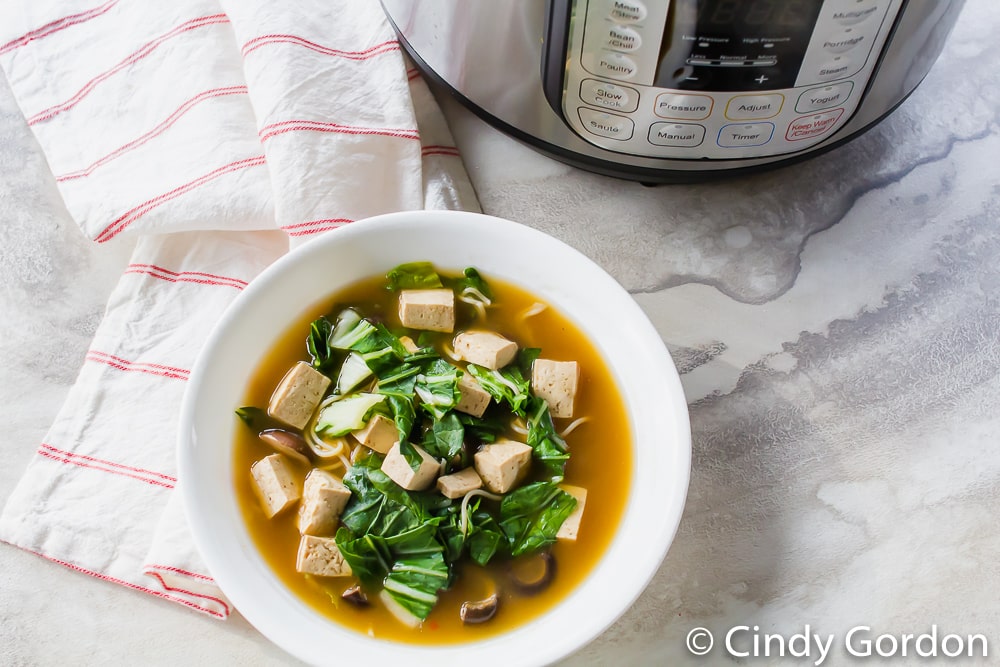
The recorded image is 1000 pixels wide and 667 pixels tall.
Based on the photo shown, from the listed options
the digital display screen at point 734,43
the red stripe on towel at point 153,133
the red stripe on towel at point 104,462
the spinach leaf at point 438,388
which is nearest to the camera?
the digital display screen at point 734,43

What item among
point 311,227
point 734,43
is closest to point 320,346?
point 311,227

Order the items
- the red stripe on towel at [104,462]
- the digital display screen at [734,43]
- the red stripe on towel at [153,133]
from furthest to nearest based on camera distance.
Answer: the red stripe on towel at [153,133], the red stripe on towel at [104,462], the digital display screen at [734,43]

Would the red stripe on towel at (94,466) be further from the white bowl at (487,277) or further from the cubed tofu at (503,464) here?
the cubed tofu at (503,464)

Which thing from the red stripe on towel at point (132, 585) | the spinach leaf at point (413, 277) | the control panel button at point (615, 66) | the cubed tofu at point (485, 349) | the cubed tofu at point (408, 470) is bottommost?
the red stripe on towel at point (132, 585)

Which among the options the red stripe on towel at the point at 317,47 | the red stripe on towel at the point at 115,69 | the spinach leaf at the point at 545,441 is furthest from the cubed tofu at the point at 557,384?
the red stripe on towel at the point at 115,69

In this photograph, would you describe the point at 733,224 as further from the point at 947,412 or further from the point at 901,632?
the point at 901,632

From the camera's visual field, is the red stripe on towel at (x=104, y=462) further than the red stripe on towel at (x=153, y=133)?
No

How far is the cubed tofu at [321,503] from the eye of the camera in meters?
0.86

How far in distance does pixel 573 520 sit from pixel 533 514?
38 mm

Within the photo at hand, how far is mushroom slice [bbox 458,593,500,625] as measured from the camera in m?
0.85

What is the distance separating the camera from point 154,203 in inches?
41.6

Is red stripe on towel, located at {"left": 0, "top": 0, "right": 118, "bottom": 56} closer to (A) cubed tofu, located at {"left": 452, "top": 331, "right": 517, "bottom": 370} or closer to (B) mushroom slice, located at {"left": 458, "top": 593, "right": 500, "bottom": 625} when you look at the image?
(A) cubed tofu, located at {"left": 452, "top": 331, "right": 517, "bottom": 370}

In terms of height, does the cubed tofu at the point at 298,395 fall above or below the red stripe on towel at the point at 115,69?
below

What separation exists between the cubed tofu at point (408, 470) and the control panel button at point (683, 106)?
401 millimetres
